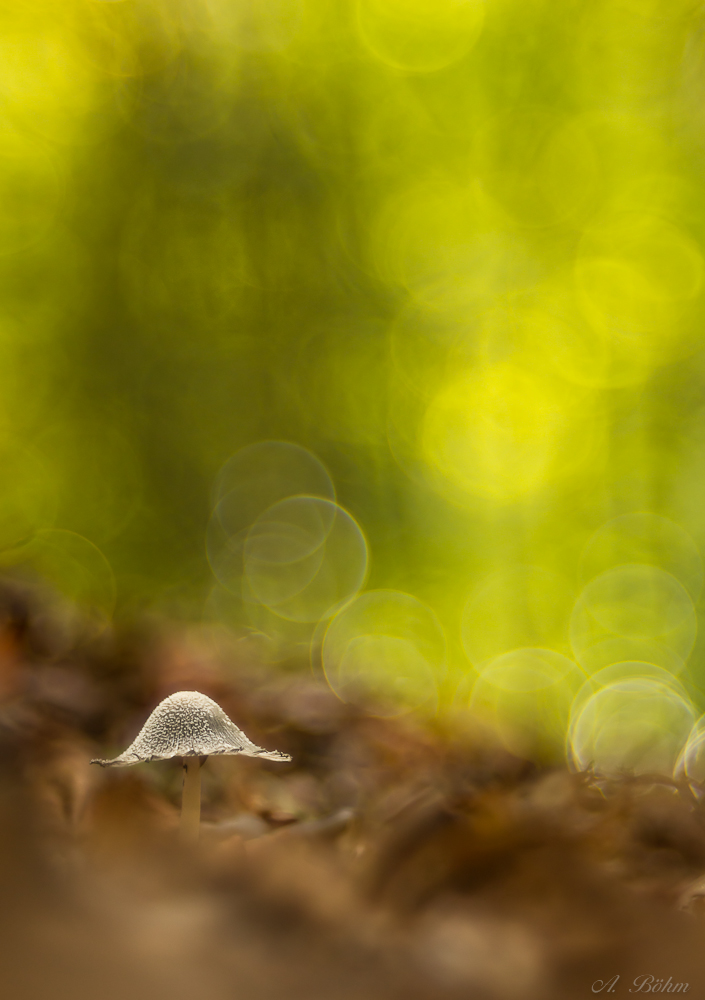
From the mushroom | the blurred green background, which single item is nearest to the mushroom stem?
the mushroom

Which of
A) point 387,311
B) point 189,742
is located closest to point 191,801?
point 189,742

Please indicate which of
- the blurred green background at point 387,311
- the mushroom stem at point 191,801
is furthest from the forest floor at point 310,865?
the blurred green background at point 387,311

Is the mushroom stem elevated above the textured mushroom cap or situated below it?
below

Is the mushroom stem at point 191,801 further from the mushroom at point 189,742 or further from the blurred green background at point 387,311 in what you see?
the blurred green background at point 387,311

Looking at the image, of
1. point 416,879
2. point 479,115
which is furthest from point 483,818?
point 479,115

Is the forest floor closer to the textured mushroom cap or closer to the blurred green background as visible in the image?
the textured mushroom cap

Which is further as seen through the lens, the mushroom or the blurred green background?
the blurred green background

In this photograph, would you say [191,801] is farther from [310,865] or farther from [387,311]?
[387,311]
